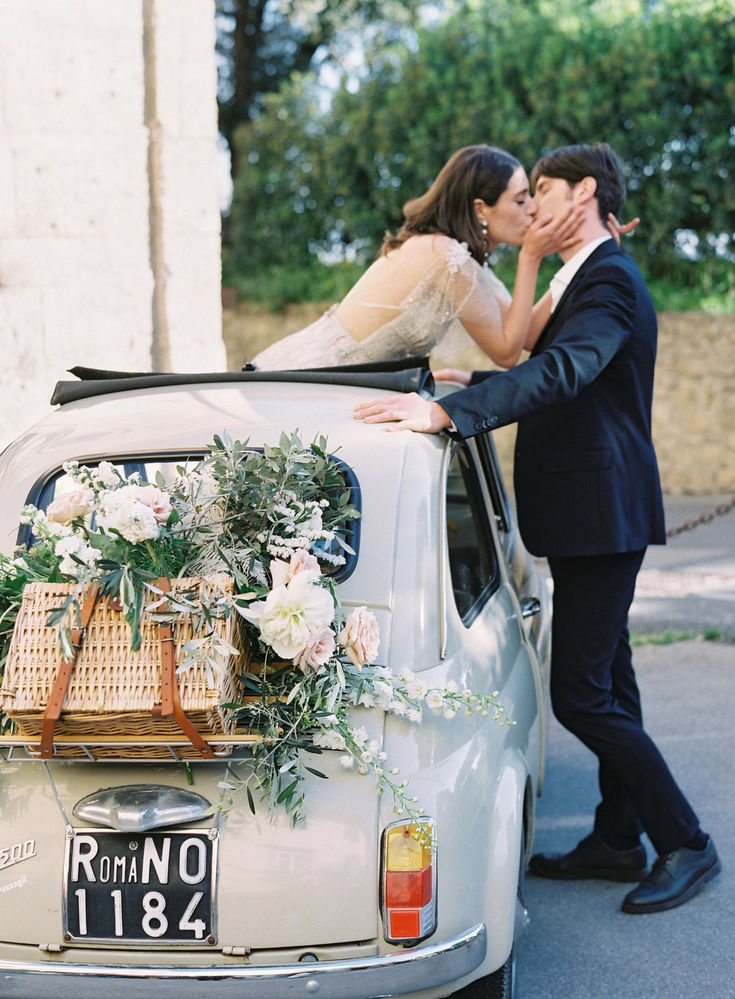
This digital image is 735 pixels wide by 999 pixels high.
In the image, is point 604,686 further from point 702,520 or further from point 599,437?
point 702,520

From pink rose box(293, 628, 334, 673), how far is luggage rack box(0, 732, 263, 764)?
0.61ft

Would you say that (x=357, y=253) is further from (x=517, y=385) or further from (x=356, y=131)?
(x=517, y=385)

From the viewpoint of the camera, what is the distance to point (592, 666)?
3.61 meters

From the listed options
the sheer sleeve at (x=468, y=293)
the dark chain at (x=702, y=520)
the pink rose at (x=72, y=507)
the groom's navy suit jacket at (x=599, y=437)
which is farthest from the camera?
the dark chain at (x=702, y=520)

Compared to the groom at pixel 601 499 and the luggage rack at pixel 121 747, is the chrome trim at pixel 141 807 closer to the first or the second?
the luggage rack at pixel 121 747

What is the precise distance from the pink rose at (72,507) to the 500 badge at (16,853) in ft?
2.42

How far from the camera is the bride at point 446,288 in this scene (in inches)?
165

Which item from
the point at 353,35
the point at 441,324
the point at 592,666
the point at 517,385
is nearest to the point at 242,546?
the point at 517,385

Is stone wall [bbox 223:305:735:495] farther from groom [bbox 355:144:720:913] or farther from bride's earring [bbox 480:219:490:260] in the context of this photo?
groom [bbox 355:144:720:913]

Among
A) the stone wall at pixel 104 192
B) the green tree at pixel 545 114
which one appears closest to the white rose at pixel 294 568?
the stone wall at pixel 104 192

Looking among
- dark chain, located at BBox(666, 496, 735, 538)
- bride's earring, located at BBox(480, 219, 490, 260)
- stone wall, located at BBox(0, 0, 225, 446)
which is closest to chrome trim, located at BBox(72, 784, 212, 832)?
bride's earring, located at BBox(480, 219, 490, 260)

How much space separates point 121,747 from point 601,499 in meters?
1.78

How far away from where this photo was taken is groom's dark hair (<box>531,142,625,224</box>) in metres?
3.76

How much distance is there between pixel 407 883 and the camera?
2357mm
